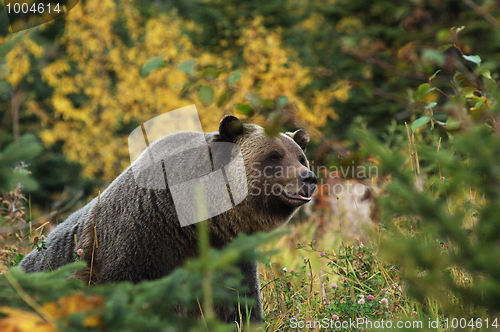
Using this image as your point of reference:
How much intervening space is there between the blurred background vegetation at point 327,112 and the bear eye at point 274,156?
0.67 meters

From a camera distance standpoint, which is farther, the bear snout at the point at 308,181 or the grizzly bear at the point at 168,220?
the bear snout at the point at 308,181

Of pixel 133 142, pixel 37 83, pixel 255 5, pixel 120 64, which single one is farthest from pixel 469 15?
pixel 37 83

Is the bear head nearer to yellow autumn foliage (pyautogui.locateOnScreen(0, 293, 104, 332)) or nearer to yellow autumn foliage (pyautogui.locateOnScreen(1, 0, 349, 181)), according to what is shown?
yellow autumn foliage (pyautogui.locateOnScreen(0, 293, 104, 332))

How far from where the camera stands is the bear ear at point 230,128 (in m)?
3.62

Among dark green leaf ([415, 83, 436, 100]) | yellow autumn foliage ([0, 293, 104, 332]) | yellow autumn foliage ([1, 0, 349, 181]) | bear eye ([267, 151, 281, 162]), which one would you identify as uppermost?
yellow autumn foliage ([0, 293, 104, 332])

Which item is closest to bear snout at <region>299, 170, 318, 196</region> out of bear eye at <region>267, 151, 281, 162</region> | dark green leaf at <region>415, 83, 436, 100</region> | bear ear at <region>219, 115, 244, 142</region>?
bear eye at <region>267, 151, 281, 162</region>

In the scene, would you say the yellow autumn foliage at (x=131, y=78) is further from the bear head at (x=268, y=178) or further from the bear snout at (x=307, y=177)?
the bear snout at (x=307, y=177)

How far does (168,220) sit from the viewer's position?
3275mm

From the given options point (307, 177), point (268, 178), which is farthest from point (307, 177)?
point (268, 178)

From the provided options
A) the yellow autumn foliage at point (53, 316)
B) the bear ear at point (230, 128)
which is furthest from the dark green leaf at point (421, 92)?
the yellow autumn foliage at point (53, 316)

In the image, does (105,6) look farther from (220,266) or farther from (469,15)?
(220,266)

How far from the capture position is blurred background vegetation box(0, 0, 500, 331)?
161cm

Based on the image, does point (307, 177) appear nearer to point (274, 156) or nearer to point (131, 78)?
point (274, 156)

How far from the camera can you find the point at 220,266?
4.60 ft
